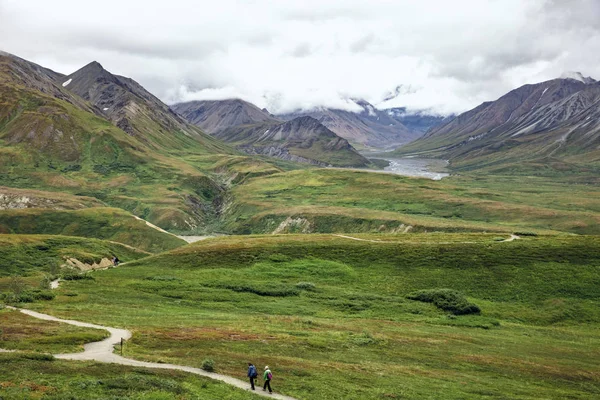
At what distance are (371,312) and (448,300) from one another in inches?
547

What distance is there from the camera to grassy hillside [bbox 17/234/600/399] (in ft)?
149

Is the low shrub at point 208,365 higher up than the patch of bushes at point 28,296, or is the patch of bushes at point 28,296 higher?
the patch of bushes at point 28,296

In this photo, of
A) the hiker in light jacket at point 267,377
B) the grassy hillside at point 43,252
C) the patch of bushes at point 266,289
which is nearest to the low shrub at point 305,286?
the patch of bushes at point 266,289

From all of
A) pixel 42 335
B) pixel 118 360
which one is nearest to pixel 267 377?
pixel 118 360

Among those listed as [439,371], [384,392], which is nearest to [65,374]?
[384,392]

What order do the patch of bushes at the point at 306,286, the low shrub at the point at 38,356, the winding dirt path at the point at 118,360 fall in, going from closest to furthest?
the low shrub at the point at 38,356
the winding dirt path at the point at 118,360
the patch of bushes at the point at 306,286

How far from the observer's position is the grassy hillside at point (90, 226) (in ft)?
562

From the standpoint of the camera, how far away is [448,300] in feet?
263

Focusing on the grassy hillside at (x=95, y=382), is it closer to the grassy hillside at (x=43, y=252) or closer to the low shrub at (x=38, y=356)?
the low shrub at (x=38, y=356)

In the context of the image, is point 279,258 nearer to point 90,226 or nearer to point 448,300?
point 448,300

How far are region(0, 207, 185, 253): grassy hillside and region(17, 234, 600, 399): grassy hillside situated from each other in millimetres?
50750

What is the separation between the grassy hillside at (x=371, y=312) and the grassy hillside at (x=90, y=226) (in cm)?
5075

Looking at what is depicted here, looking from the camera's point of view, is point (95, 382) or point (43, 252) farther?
point (43, 252)

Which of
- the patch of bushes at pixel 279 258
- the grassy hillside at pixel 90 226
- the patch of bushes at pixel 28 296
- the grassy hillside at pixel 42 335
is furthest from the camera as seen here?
the grassy hillside at pixel 90 226
